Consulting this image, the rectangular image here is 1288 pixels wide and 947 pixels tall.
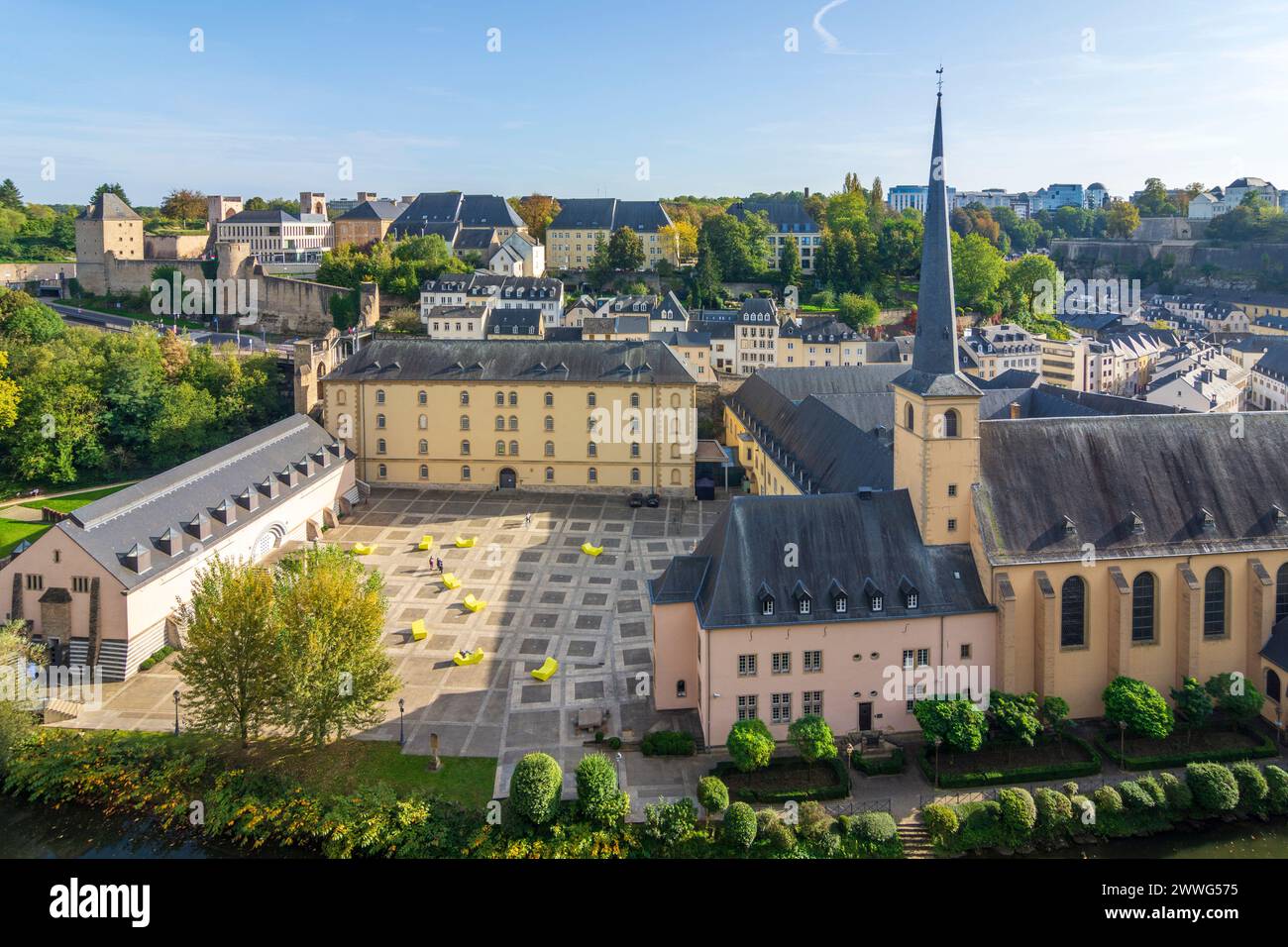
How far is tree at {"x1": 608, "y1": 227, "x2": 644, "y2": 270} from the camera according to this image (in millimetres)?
119000

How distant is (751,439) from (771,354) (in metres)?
28.2

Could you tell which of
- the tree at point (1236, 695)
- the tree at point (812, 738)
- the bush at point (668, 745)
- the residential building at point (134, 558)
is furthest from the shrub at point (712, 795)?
the residential building at point (134, 558)

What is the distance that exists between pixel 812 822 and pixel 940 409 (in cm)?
1518

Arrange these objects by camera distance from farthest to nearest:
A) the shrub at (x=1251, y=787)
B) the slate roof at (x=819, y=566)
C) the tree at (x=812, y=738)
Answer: the slate roof at (x=819, y=566), the tree at (x=812, y=738), the shrub at (x=1251, y=787)

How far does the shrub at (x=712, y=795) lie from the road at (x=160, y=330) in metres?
63.5

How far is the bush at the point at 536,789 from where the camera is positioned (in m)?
29.7

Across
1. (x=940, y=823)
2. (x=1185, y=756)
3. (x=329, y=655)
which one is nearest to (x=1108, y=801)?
(x=1185, y=756)

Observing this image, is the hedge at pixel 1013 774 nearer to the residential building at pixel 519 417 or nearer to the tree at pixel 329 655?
the tree at pixel 329 655

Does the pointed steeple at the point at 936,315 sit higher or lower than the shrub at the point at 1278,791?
higher

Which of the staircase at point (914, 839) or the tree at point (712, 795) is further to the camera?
the staircase at point (914, 839)

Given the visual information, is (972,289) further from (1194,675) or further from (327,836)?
(327,836)

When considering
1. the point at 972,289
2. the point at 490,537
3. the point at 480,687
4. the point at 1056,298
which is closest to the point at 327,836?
the point at 480,687

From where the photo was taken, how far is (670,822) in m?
29.7

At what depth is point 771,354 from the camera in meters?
96.1
